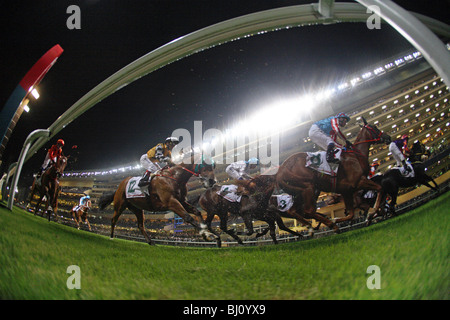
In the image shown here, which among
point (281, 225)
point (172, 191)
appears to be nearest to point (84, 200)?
point (172, 191)

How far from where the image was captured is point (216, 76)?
362 centimetres

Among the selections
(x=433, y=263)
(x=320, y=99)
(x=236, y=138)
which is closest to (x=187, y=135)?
(x=236, y=138)

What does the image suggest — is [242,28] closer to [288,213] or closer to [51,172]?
[288,213]

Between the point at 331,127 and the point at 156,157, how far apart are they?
107 inches

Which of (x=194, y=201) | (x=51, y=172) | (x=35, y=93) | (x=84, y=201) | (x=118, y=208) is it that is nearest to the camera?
(x=194, y=201)

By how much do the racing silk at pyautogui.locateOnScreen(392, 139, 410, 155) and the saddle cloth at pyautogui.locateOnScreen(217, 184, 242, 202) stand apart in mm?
2295

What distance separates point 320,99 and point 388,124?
3.17ft

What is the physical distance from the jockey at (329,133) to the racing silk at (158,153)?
227cm

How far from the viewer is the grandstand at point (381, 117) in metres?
2.70

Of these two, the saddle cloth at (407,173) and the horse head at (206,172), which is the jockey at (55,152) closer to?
the horse head at (206,172)

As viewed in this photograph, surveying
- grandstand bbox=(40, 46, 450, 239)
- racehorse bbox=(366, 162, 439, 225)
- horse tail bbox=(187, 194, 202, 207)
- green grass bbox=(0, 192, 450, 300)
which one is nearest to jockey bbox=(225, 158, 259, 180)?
grandstand bbox=(40, 46, 450, 239)

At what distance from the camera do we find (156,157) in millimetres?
3588

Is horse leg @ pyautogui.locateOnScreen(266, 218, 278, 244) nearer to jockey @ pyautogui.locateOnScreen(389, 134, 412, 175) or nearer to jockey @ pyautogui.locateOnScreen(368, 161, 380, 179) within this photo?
jockey @ pyautogui.locateOnScreen(368, 161, 380, 179)

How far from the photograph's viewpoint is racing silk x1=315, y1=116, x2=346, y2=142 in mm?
3105
